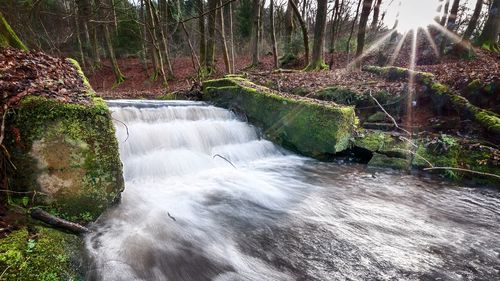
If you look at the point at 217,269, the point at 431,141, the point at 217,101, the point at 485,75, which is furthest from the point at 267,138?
the point at 485,75

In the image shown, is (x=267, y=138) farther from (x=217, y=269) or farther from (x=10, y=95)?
(x=10, y=95)

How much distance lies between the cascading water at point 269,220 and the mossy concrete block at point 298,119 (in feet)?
1.54

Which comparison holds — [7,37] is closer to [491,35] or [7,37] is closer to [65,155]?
[65,155]

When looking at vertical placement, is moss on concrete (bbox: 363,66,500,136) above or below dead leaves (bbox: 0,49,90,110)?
below

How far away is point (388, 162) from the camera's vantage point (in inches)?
244

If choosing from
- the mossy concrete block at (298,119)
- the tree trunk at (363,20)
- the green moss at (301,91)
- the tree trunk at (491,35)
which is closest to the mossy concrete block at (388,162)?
the mossy concrete block at (298,119)

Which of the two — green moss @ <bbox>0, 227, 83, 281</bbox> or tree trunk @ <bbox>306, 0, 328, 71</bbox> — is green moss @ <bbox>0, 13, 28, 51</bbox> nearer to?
green moss @ <bbox>0, 227, 83, 281</bbox>

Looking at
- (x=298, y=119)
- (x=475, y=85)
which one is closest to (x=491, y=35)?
(x=475, y=85)

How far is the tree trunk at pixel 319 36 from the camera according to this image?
11.9 m

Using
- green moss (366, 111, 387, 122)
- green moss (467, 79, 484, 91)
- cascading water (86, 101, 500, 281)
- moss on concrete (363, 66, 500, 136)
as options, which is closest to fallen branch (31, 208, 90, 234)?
cascading water (86, 101, 500, 281)

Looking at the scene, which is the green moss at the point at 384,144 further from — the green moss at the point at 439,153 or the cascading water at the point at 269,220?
the cascading water at the point at 269,220

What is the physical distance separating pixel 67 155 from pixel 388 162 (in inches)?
226

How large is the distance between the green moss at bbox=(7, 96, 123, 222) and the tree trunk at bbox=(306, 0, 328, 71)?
1080 centimetres

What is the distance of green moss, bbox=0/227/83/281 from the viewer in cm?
217
